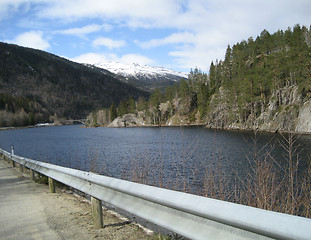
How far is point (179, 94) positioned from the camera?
359 feet

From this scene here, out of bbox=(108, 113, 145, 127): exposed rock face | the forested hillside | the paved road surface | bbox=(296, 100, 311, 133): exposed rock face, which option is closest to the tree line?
the forested hillside

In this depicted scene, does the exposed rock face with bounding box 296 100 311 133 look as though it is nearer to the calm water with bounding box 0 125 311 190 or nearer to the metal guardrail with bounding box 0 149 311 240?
the calm water with bounding box 0 125 311 190

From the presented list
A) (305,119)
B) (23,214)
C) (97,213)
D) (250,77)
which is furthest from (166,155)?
(250,77)

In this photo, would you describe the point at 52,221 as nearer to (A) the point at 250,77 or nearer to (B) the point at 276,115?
(B) the point at 276,115

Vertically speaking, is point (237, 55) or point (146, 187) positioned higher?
point (237, 55)

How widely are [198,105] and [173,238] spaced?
9757 centimetres

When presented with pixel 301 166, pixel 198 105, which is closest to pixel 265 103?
pixel 198 105

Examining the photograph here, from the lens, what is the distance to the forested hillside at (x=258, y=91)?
5097 centimetres

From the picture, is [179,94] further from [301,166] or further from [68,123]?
[68,123]

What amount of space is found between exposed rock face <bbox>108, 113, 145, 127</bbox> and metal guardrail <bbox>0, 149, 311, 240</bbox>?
10615 cm

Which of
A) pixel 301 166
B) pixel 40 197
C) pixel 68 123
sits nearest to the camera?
pixel 40 197

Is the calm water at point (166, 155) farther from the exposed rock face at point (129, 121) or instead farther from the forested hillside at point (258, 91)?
the exposed rock face at point (129, 121)

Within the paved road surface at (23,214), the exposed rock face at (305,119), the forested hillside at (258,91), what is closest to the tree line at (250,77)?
the forested hillside at (258,91)

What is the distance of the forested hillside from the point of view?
5097 cm
